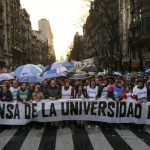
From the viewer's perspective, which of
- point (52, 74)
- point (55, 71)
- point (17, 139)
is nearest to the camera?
point (17, 139)

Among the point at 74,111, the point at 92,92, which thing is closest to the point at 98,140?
the point at 74,111

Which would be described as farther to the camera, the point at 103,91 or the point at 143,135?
the point at 103,91

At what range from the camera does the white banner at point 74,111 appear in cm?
1442

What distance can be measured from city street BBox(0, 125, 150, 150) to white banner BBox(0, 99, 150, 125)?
15.4 inches

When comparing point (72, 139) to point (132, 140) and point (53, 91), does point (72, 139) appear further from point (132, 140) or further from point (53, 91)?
point (53, 91)

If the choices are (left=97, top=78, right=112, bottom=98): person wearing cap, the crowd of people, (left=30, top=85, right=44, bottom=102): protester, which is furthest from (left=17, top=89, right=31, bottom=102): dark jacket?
(left=97, top=78, right=112, bottom=98): person wearing cap

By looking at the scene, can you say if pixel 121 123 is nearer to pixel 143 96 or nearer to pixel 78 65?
pixel 143 96

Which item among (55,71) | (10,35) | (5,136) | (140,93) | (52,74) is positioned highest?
(10,35)

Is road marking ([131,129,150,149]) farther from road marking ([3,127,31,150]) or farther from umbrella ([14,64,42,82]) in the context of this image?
umbrella ([14,64,42,82])

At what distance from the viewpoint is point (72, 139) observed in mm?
12352

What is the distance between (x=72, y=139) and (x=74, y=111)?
244 centimetres

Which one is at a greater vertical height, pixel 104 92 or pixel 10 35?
pixel 10 35

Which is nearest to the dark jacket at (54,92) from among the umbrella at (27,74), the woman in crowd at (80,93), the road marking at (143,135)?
the woman in crowd at (80,93)

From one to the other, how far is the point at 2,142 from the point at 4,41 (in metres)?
66.9
